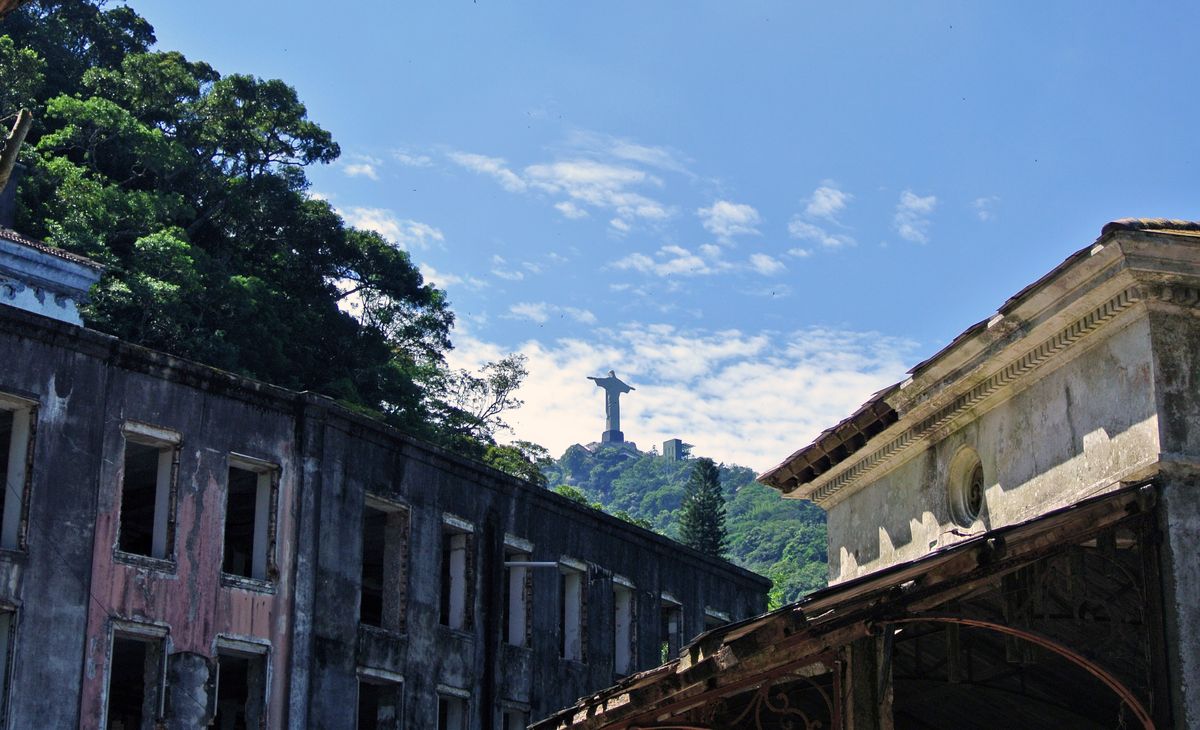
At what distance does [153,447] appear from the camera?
22.8m

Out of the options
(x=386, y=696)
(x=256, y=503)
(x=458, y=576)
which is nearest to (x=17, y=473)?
(x=256, y=503)

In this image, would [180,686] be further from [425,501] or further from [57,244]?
[57,244]

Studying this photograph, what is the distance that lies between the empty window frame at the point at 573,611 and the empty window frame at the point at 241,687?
23.1ft

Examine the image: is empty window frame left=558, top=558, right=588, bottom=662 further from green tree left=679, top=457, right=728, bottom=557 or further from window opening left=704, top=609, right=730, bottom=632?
green tree left=679, top=457, right=728, bottom=557

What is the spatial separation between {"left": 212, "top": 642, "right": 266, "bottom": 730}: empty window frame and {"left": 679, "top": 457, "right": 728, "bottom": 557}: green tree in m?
44.8

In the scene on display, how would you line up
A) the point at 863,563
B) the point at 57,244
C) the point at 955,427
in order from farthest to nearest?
the point at 57,244, the point at 863,563, the point at 955,427

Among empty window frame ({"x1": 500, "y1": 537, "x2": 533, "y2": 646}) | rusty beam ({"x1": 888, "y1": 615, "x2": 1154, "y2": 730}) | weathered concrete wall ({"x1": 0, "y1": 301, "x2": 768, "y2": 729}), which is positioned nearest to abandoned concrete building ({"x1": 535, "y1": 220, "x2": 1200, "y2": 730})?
rusty beam ({"x1": 888, "y1": 615, "x2": 1154, "y2": 730})

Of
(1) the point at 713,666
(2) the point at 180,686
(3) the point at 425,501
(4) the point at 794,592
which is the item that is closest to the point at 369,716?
(3) the point at 425,501

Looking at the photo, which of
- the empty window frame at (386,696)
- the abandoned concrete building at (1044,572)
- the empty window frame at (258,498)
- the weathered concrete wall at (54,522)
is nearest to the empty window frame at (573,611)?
the empty window frame at (386,696)

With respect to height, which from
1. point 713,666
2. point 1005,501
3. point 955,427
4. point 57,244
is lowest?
point 713,666

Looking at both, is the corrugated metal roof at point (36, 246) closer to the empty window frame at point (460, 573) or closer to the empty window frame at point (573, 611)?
the empty window frame at point (460, 573)

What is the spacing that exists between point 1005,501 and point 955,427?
1.35 m

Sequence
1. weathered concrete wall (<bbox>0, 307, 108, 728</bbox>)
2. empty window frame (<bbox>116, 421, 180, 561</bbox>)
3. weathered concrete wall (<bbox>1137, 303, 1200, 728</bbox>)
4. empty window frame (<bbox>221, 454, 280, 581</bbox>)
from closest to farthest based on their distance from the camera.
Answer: weathered concrete wall (<bbox>1137, 303, 1200, 728</bbox>), weathered concrete wall (<bbox>0, 307, 108, 728</bbox>), empty window frame (<bbox>116, 421, 180, 561</bbox>), empty window frame (<bbox>221, 454, 280, 581</bbox>)

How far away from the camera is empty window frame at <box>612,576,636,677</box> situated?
110 feet
